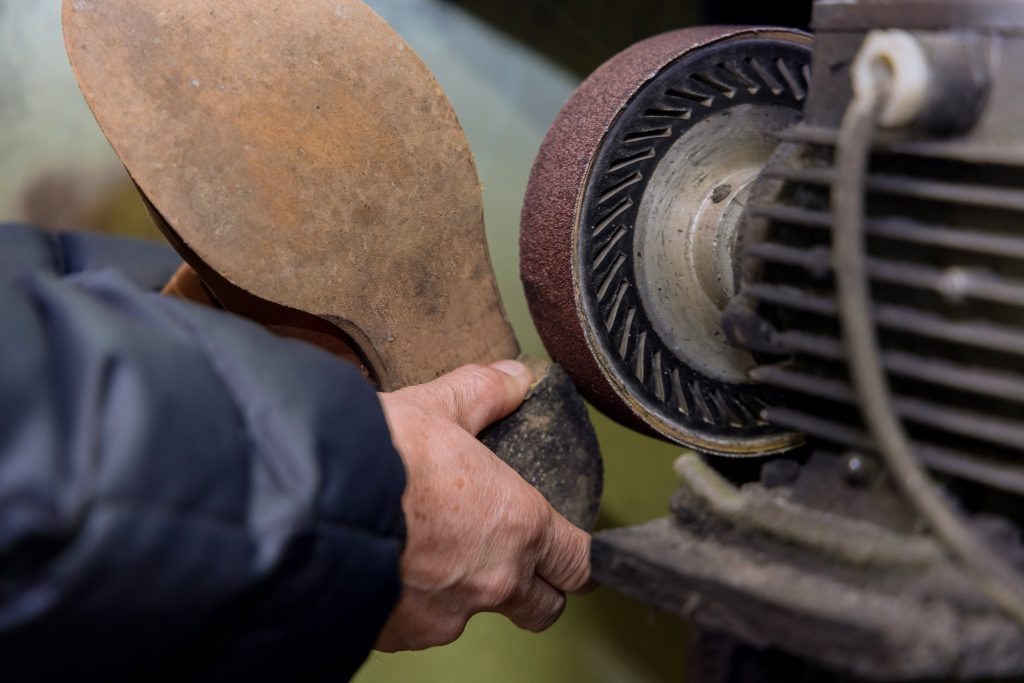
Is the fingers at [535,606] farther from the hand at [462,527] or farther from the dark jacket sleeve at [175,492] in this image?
the dark jacket sleeve at [175,492]

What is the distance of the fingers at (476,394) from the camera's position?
87 centimetres

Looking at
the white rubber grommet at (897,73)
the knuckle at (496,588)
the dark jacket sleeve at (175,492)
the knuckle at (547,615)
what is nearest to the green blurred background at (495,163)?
the knuckle at (547,615)

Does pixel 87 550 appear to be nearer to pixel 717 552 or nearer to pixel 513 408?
pixel 717 552

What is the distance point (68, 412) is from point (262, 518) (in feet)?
0.41

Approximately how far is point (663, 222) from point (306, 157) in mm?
366

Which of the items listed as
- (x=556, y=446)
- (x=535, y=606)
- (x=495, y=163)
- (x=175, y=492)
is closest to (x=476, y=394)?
(x=556, y=446)

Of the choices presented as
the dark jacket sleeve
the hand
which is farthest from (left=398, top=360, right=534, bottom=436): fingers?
the dark jacket sleeve

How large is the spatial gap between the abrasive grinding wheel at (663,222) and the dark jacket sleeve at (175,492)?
351 mm

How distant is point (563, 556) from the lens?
0.88 metres

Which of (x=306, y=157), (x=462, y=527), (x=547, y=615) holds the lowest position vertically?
(x=547, y=615)

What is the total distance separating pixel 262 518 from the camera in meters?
0.53

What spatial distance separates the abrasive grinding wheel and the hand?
130 millimetres

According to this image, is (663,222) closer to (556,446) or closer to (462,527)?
(556,446)

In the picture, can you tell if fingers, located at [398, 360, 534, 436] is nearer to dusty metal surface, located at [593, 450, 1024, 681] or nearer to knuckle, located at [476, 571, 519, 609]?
knuckle, located at [476, 571, 519, 609]
